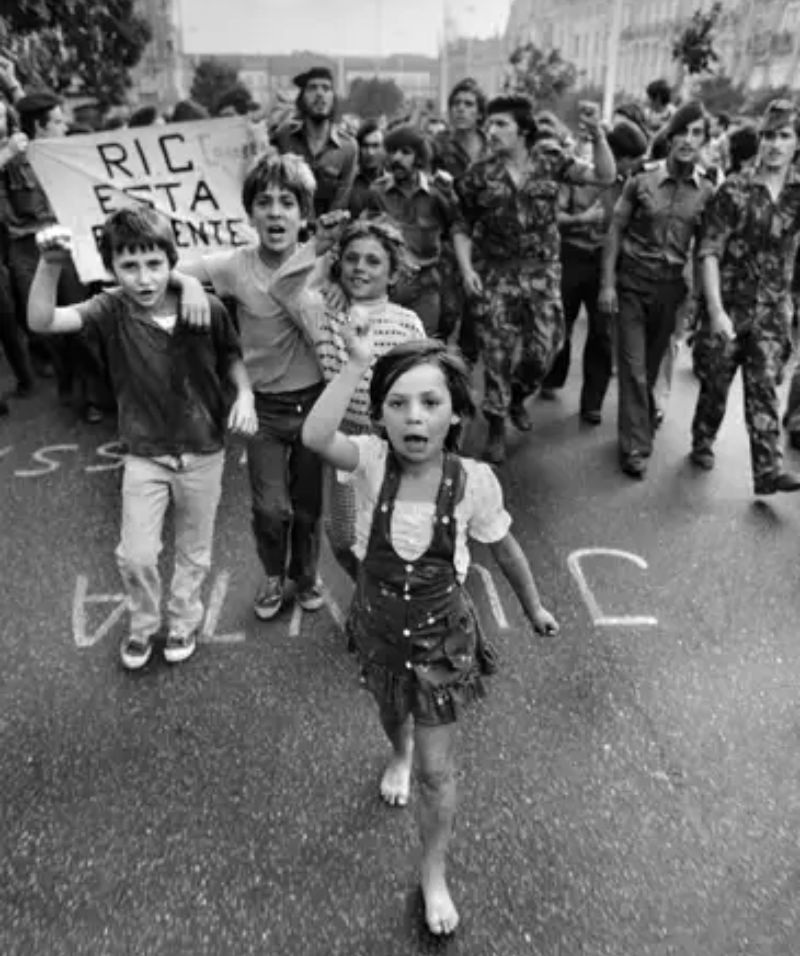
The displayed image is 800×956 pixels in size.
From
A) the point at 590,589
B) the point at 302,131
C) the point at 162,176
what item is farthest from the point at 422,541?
the point at 302,131

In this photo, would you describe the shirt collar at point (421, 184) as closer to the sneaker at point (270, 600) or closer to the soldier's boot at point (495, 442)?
the soldier's boot at point (495, 442)

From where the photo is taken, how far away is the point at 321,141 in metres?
5.45

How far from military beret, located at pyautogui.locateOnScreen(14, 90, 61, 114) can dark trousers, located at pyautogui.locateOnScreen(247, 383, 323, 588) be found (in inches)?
140

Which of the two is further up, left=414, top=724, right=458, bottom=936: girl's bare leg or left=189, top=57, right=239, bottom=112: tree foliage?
left=189, top=57, right=239, bottom=112: tree foliage

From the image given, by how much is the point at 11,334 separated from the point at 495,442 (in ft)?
10.8

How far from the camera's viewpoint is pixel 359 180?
6293 mm

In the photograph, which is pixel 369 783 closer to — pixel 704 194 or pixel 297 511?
pixel 297 511

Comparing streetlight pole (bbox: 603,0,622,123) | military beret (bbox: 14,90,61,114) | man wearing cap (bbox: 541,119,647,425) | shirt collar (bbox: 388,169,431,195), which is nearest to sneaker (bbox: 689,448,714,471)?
man wearing cap (bbox: 541,119,647,425)

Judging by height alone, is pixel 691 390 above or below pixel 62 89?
below

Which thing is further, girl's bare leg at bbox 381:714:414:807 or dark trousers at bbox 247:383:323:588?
dark trousers at bbox 247:383:323:588

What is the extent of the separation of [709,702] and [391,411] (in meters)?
1.82

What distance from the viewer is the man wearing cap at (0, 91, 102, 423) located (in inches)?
210

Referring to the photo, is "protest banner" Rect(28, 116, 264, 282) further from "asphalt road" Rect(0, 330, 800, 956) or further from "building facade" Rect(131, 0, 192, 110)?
"building facade" Rect(131, 0, 192, 110)

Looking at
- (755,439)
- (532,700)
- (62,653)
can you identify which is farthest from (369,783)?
(755,439)
